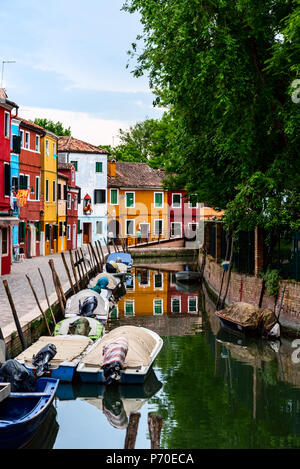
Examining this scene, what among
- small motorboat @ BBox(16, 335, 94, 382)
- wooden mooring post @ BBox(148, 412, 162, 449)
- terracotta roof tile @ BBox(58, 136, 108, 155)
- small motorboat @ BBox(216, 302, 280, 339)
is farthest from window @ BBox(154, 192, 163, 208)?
wooden mooring post @ BBox(148, 412, 162, 449)

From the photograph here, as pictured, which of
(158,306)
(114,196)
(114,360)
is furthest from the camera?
(114,196)

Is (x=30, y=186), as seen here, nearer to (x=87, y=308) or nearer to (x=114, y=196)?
(x=87, y=308)

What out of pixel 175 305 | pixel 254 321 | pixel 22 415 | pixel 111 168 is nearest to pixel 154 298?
pixel 175 305

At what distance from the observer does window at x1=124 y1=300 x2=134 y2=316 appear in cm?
2368

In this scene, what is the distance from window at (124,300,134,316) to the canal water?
187 inches

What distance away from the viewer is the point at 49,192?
136 ft

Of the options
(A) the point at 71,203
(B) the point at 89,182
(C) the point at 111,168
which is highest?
(C) the point at 111,168

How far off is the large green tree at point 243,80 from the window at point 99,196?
35.6 m

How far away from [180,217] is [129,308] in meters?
36.1

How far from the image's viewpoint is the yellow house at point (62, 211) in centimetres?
4450

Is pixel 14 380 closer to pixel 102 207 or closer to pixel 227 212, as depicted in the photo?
pixel 227 212

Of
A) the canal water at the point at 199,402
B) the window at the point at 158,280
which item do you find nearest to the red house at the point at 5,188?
the window at the point at 158,280

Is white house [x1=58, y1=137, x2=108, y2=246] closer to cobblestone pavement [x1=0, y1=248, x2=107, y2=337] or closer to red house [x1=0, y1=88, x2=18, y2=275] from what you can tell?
cobblestone pavement [x1=0, y1=248, x2=107, y2=337]
